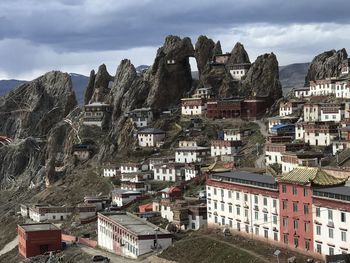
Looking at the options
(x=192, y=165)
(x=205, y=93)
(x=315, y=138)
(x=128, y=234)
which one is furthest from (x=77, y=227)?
(x=205, y=93)

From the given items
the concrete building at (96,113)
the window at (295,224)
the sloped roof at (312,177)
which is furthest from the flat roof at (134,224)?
the concrete building at (96,113)

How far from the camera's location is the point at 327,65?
557ft

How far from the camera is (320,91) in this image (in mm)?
153625

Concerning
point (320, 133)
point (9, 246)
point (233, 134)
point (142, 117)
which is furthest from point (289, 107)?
point (9, 246)

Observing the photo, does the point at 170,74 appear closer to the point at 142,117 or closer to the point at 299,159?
the point at 142,117

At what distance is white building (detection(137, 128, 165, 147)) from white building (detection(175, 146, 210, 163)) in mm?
18170

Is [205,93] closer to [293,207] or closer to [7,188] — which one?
[7,188]

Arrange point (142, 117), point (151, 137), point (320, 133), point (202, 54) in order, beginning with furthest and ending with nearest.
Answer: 1. point (202, 54)
2. point (142, 117)
3. point (151, 137)
4. point (320, 133)

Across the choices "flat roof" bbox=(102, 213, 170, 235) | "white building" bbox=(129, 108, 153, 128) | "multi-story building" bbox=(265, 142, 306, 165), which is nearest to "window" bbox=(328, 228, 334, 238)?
"flat roof" bbox=(102, 213, 170, 235)

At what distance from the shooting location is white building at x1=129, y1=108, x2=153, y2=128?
561 feet

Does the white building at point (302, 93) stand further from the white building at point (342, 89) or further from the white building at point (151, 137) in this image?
the white building at point (151, 137)

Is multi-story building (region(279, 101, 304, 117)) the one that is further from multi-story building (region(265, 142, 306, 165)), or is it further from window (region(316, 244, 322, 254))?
window (region(316, 244, 322, 254))

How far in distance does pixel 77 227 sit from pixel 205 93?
60311 mm

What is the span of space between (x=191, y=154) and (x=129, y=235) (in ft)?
156
